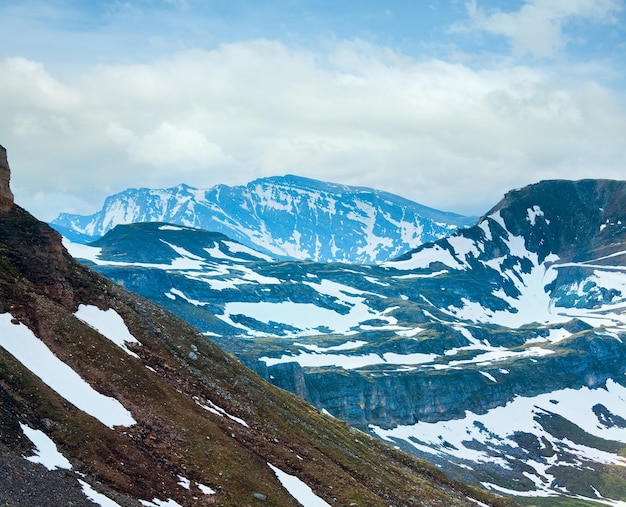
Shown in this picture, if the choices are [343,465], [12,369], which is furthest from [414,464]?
[12,369]

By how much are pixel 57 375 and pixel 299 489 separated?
25.8 m

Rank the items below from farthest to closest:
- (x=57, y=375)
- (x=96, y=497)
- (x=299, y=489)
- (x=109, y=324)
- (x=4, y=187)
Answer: (x=4, y=187) → (x=109, y=324) → (x=299, y=489) → (x=57, y=375) → (x=96, y=497)

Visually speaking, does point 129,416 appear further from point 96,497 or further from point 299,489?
point 299,489

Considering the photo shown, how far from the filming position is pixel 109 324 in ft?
285

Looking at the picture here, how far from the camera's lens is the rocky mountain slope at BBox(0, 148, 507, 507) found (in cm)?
5700

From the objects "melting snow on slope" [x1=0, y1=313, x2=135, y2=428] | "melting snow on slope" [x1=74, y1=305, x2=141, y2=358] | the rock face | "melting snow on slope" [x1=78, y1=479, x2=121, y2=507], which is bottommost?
"melting snow on slope" [x1=78, y1=479, x2=121, y2=507]

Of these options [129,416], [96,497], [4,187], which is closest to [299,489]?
[129,416]

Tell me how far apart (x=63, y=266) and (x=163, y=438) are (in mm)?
30432

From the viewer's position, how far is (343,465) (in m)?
97.1

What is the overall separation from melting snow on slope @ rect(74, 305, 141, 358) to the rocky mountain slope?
0.18 meters

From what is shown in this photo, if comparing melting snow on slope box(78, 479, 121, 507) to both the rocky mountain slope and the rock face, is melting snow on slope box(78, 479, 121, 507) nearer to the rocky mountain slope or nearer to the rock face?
the rocky mountain slope

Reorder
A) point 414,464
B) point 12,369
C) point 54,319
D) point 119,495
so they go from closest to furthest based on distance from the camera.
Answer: point 119,495
point 12,369
point 54,319
point 414,464

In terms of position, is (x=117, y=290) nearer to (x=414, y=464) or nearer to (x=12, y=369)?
(x=12, y=369)

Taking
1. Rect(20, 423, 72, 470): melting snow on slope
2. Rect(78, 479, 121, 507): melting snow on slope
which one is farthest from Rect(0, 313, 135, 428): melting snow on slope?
Rect(78, 479, 121, 507): melting snow on slope
